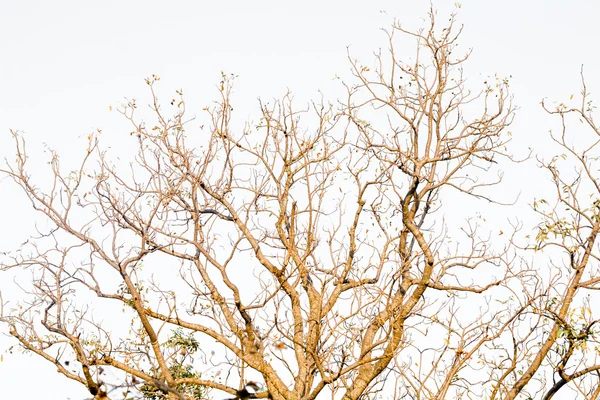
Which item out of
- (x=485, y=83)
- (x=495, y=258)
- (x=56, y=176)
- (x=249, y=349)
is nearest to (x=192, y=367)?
(x=249, y=349)

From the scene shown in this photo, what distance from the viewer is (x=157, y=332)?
33.8ft

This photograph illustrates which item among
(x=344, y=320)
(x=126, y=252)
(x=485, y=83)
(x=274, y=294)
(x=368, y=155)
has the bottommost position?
(x=344, y=320)

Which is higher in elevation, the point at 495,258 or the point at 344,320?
the point at 495,258

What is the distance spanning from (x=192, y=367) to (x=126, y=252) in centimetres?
254

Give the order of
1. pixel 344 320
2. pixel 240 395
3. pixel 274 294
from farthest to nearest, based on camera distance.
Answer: pixel 274 294, pixel 344 320, pixel 240 395

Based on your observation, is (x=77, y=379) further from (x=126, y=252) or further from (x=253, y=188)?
(x=253, y=188)

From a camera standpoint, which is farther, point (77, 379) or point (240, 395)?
point (77, 379)

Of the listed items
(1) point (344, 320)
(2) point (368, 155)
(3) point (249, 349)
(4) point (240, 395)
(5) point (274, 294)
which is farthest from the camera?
(2) point (368, 155)

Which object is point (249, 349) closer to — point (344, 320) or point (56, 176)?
point (344, 320)

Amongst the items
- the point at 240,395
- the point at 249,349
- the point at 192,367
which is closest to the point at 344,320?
the point at 249,349

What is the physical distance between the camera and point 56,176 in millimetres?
10797

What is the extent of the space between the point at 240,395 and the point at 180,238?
331 inches

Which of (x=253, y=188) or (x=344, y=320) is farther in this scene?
(x=253, y=188)

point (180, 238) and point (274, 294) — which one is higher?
point (180, 238)
